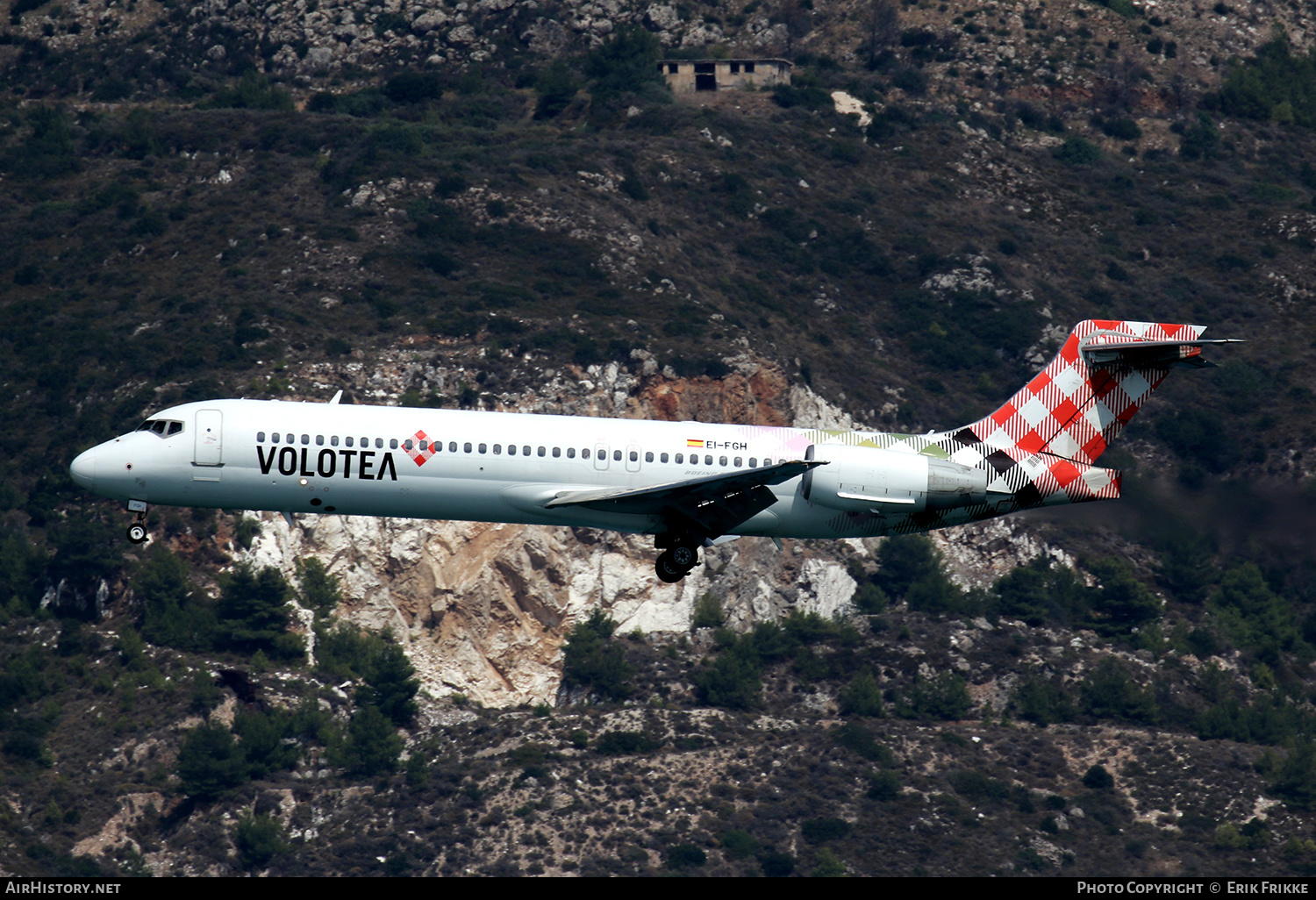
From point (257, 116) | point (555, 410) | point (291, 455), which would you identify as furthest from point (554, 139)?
point (291, 455)

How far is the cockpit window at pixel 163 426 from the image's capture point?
3928 centimetres

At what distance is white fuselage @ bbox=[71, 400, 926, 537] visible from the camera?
38906 millimetres

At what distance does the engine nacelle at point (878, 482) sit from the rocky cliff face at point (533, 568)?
158ft

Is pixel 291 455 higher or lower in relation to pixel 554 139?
higher

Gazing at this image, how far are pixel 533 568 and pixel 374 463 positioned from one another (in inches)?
1971

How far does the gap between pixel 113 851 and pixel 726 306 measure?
52595 millimetres

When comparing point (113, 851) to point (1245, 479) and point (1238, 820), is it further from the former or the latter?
point (1245, 479)

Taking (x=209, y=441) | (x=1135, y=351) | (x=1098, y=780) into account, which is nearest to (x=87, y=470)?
(x=209, y=441)

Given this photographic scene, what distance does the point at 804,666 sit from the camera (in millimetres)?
97750

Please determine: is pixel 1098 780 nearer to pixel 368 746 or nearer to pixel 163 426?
pixel 368 746

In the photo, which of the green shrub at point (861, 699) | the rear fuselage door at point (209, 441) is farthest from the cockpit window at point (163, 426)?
the green shrub at point (861, 699)

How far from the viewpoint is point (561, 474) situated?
39.4 m

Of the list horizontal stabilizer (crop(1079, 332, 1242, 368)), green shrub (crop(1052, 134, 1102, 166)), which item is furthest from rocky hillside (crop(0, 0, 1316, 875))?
horizontal stabilizer (crop(1079, 332, 1242, 368))

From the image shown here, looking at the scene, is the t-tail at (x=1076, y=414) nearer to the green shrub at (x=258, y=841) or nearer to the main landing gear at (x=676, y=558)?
the main landing gear at (x=676, y=558)
